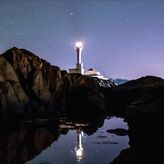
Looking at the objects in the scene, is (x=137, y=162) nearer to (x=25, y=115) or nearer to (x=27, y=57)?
(x=25, y=115)

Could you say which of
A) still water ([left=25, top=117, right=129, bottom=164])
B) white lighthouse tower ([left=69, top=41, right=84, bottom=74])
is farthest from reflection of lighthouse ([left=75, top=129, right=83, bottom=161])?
white lighthouse tower ([left=69, top=41, right=84, bottom=74])

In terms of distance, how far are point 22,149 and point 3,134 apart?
345 inches

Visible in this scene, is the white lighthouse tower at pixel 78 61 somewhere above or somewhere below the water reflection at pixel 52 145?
above

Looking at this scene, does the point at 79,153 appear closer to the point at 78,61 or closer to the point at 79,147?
the point at 79,147

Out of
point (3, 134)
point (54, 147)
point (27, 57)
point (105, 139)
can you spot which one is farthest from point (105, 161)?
point (27, 57)

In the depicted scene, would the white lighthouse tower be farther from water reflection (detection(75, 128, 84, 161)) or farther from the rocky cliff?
water reflection (detection(75, 128, 84, 161))

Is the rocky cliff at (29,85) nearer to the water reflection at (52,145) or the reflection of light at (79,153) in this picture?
the water reflection at (52,145)

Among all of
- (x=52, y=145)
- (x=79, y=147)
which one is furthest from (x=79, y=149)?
(x=52, y=145)

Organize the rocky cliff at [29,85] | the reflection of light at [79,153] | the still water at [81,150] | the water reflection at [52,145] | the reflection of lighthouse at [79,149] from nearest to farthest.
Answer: the still water at [81,150], the water reflection at [52,145], the reflection of light at [79,153], the reflection of lighthouse at [79,149], the rocky cliff at [29,85]

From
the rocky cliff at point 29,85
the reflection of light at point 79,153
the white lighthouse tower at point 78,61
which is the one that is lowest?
the reflection of light at point 79,153

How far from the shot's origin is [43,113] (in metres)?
58.6

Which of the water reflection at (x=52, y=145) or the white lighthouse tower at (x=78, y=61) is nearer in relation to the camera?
the water reflection at (x=52, y=145)

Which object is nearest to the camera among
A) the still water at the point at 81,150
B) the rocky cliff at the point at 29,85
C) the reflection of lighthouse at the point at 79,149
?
the still water at the point at 81,150

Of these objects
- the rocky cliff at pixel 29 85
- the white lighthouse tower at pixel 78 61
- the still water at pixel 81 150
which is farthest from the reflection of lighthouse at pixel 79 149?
the white lighthouse tower at pixel 78 61
